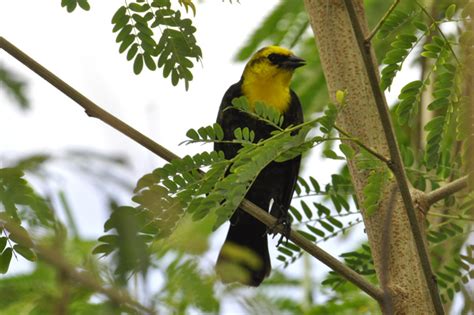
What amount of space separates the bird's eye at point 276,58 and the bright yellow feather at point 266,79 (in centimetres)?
2

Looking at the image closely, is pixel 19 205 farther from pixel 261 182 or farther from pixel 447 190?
pixel 261 182

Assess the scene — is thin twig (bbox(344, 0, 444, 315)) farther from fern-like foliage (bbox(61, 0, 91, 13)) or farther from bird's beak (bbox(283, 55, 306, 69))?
bird's beak (bbox(283, 55, 306, 69))

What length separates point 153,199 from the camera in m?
2.15

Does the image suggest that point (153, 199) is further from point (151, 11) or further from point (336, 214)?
point (336, 214)

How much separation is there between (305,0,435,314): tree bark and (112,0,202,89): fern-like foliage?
0.42m

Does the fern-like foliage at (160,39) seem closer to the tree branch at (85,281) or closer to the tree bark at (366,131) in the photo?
the tree bark at (366,131)

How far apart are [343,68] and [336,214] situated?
665mm

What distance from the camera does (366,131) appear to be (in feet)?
8.66

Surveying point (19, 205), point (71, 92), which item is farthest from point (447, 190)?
point (19, 205)

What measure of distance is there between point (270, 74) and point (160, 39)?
190 cm

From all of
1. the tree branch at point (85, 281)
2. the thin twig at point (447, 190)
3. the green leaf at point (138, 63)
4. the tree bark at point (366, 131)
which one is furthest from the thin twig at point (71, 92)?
the tree branch at point (85, 281)

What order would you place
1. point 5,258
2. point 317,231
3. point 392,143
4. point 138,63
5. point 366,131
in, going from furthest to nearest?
point 317,231, point 138,63, point 366,131, point 392,143, point 5,258

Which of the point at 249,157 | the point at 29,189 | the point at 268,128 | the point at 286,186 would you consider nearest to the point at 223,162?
the point at 249,157

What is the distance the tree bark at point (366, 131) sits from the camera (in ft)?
8.07
